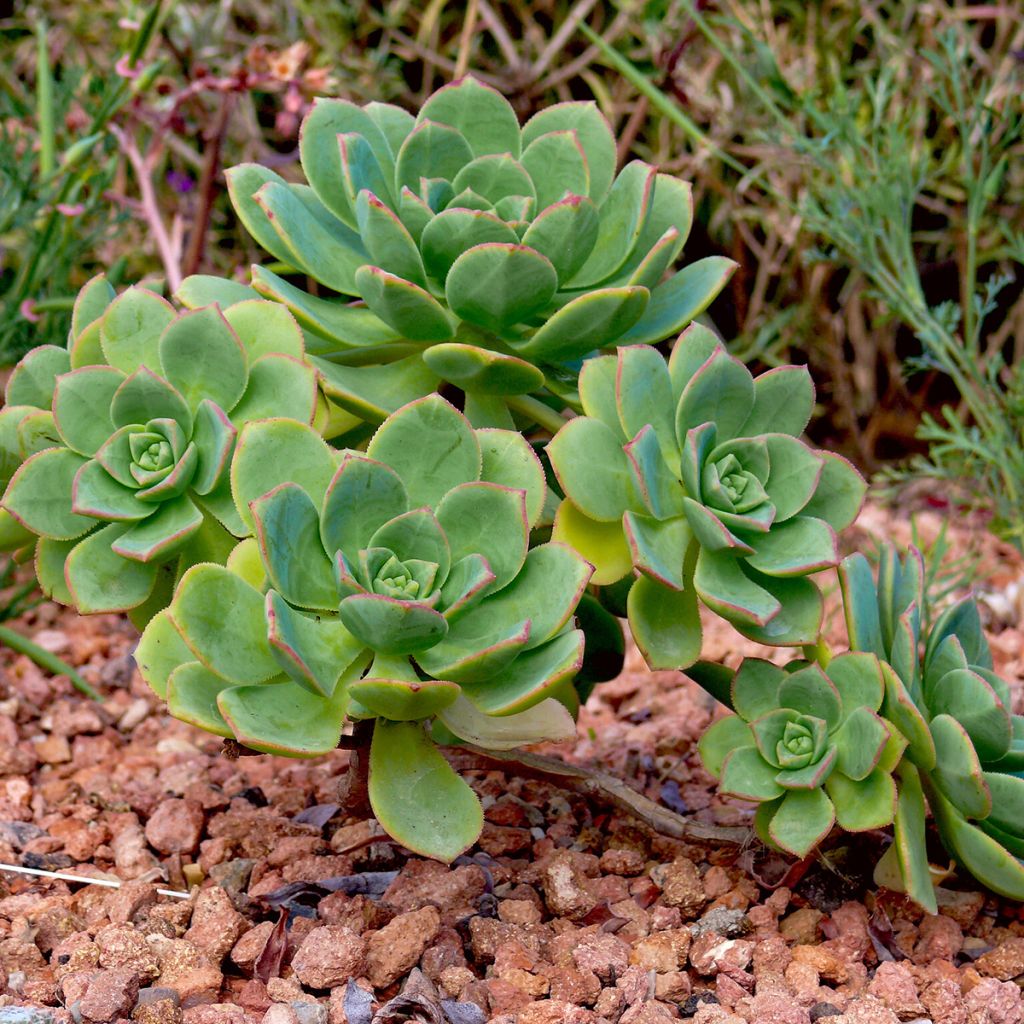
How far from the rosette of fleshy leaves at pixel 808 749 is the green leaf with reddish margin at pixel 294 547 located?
0.39 m

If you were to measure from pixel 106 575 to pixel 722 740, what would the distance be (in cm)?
57

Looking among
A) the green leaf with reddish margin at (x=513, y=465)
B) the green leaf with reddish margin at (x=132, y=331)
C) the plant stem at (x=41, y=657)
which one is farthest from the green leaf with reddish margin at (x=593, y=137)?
the plant stem at (x=41, y=657)

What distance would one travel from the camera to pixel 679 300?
1.22 metres

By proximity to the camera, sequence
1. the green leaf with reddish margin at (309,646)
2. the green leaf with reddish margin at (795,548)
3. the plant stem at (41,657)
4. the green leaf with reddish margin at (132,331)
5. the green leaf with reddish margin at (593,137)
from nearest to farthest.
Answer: the green leaf with reddish margin at (309,646)
the green leaf with reddish margin at (795,548)
the green leaf with reddish margin at (132,331)
the green leaf with reddish margin at (593,137)
the plant stem at (41,657)

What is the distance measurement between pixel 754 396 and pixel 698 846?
48 cm

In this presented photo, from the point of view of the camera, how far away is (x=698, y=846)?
130 centimetres

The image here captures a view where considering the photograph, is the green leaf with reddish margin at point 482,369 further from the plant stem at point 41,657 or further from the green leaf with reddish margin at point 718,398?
the plant stem at point 41,657

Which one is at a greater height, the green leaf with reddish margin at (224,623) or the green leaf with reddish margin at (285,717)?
Answer: the green leaf with reddish margin at (224,623)

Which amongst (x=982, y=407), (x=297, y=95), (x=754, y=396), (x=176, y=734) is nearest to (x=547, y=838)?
(x=754, y=396)

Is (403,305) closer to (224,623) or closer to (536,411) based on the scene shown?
(536,411)

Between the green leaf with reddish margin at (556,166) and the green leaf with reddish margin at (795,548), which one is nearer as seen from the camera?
the green leaf with reddish margin at (795,548)

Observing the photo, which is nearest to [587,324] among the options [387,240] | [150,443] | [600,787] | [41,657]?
[387,240]

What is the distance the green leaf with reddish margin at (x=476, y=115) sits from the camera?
124 cm

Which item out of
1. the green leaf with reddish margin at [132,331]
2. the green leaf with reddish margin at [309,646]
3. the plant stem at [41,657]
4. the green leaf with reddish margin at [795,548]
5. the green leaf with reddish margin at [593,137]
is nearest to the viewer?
the green leaf with reddish margin at [309,646]
